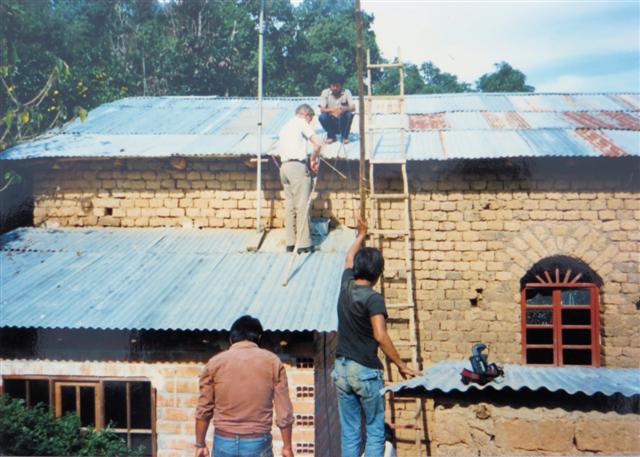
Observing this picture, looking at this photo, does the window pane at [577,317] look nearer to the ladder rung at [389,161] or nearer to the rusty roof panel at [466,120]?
the rusty roof panel at [466,120]

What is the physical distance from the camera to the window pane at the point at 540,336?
9977mm

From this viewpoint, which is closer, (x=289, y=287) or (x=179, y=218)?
(x=289, y=287)

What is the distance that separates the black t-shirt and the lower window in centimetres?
328

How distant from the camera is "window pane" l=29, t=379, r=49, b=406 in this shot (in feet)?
21.3

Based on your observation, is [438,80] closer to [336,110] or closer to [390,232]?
[336,110]

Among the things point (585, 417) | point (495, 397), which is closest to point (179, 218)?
point (495, 397)

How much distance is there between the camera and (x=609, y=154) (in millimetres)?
7617

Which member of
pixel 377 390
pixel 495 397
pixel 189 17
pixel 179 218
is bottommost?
pixel 495 397

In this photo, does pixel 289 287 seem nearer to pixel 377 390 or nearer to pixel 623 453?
pixel 377 390

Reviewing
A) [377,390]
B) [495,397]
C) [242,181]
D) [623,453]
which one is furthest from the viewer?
[242,181]

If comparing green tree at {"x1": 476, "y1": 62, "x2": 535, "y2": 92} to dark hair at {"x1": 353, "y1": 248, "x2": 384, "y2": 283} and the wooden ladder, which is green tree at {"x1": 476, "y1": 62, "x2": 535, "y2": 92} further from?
dark hair at {"x1": 353, "y1": 248, "x2": 384, "y2": 283}

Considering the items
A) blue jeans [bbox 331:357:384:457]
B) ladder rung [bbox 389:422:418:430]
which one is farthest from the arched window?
blue jeans [bbox 331:357:384:457]

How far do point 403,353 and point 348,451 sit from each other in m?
4.15

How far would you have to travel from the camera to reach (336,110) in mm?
8477
